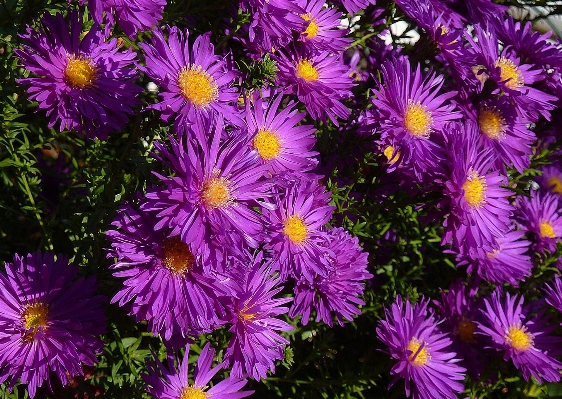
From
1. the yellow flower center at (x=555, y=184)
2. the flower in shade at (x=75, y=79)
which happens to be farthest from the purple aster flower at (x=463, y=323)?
the yellow flower center at (x=555, y=184)

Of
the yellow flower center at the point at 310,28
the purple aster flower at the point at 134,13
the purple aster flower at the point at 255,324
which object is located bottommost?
the purple aster flower at the point at 255,324

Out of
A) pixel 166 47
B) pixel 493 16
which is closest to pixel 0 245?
pixel 166 47

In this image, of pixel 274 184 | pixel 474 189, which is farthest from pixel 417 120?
pixel 274 184

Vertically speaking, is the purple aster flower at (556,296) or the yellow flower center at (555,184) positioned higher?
the yellow flower center at (555,184)

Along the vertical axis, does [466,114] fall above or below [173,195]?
above

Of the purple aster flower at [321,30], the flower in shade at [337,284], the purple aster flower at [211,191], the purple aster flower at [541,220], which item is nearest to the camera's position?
the purple aster flower at [211,191]

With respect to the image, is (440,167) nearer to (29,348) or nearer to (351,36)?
(351,36)

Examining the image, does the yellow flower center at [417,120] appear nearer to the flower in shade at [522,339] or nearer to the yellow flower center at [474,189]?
the yellow flower center at [474,189]
